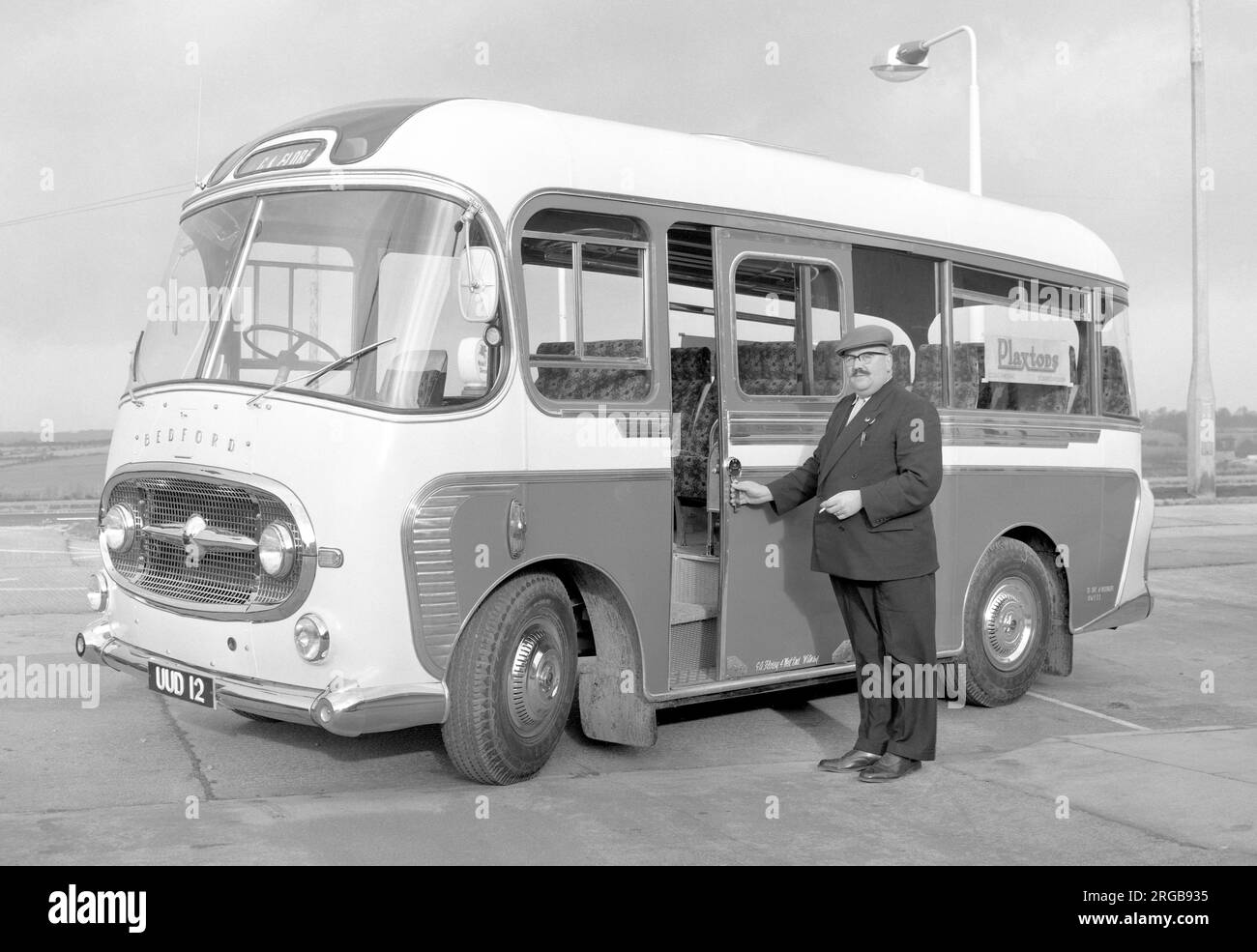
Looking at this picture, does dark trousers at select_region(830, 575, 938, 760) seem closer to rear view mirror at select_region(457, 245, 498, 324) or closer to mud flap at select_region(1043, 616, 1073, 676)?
rear view mirror at select_region(457, 245, 498, 324)

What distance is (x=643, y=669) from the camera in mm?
7020

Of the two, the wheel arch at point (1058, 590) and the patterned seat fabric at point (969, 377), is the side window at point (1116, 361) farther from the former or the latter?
the patterned seat fabric at point (969, 377)

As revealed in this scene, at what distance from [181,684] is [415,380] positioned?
175cm

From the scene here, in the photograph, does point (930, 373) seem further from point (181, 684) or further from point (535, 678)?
point (181, 684)

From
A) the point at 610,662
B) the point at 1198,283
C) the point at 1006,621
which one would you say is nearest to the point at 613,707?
the point at 610,662

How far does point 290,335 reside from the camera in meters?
6.46

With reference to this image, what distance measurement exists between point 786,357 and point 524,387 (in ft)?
6.37

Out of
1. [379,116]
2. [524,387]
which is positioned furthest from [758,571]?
[379,116]

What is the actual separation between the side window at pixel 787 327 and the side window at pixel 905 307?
0.26 m

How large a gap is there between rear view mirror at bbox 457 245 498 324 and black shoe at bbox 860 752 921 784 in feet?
9.32

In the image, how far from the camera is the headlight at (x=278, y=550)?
235 inches

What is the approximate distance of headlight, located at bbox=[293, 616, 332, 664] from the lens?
5.93 metres

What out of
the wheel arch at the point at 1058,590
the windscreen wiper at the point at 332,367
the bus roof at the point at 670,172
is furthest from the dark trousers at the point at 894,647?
the wheel arch at the point at 1058,590
